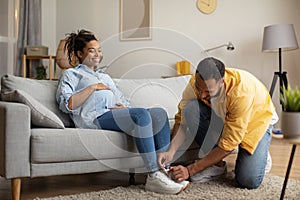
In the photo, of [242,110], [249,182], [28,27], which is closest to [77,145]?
[242,110]

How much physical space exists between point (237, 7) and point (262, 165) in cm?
289

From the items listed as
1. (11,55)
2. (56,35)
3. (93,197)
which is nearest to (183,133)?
(93,197)

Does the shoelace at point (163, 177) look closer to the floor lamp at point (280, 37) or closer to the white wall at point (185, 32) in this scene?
the floor lamp at point (280, 37)

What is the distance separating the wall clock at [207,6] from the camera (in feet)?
15.6

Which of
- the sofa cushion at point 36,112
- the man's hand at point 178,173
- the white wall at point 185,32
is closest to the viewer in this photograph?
the sofa cushion at point 36,112

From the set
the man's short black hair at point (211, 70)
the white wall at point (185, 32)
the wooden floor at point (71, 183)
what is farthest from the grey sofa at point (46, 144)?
the white wall at point (185, 32)

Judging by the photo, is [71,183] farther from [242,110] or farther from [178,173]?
[242,110]

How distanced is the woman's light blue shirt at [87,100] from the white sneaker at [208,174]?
616 mm

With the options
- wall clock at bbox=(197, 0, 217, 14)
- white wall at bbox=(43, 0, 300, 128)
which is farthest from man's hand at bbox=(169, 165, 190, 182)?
wall clock at bbox=(197, 0, 217, 14)

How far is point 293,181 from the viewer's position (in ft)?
7.67

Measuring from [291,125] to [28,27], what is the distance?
4204 mm

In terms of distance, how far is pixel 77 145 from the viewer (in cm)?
197

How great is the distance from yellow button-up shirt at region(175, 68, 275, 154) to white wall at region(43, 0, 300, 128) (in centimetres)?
258

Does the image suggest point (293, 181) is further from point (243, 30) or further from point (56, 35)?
point (56, 35)
